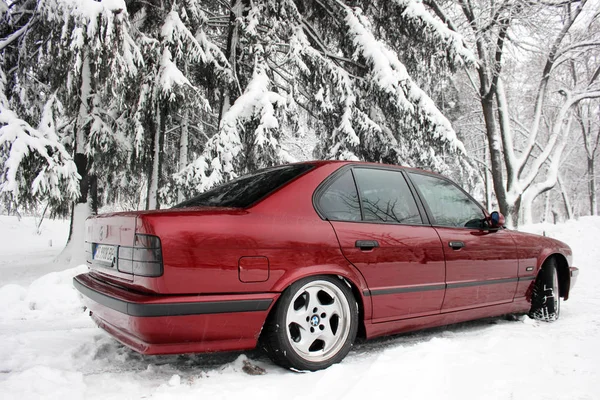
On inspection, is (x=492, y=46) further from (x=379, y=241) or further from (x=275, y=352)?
(x=275, y=352)

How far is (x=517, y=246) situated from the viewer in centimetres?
393

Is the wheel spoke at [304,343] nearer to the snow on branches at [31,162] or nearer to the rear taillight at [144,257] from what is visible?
the rear taillight at [144,257]

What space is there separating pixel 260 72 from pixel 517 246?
5091 millimetres

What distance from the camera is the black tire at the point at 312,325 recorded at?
2.54m

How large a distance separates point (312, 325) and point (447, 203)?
1.77 meters

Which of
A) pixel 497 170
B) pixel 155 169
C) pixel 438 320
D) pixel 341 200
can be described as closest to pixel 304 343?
pixel 341 200

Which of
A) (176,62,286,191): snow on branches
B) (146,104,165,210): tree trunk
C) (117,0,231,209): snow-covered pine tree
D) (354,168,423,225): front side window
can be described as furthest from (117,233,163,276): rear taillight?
(146,104,165,210): tree trunk

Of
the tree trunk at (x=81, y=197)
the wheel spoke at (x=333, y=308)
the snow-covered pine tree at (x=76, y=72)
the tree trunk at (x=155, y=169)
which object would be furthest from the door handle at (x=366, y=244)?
the tree trunk at (x=81, y=197)

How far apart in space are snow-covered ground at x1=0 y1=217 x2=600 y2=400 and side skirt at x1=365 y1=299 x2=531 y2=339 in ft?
0.44

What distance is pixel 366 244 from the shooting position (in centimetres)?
290

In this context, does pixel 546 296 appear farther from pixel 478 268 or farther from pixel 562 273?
pixel 478 268

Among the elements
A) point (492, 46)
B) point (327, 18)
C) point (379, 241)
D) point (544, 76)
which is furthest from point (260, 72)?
point (544, 76)

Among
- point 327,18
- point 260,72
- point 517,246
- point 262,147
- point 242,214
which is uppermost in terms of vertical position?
point 327,18

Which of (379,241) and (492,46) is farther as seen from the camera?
(492,46)
